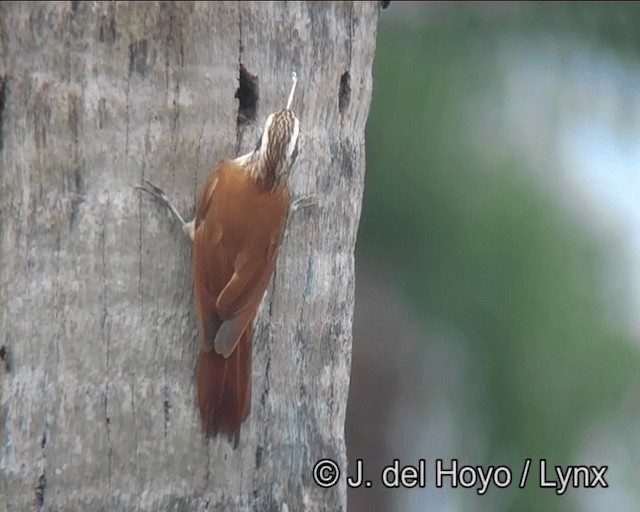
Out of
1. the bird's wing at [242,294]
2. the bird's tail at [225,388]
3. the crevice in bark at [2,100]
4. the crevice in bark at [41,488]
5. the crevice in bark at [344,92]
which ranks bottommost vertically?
the crevice in bark at [41,488]

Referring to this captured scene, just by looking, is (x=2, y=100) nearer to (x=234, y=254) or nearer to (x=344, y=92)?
(x=234, y=254)

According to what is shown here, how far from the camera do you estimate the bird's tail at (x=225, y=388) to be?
250 centimetres

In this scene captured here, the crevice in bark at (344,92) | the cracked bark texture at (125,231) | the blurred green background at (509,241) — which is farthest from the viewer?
the blurred green background at (509,241)

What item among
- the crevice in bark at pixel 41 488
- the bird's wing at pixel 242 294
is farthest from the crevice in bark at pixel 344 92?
the crevice in bark at pixel 41 488

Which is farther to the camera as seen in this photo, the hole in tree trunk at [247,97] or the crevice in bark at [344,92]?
the crevice in bark at [344,92]

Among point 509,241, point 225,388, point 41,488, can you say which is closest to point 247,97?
point 225,388

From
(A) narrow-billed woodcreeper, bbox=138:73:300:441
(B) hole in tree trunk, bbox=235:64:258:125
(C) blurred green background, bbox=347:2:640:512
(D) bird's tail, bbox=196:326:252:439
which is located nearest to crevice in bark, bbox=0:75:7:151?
(A) narrow-billed woodcreeper, bbox=138:73:300:441

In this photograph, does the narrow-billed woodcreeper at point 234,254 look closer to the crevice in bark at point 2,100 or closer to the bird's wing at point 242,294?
the bird's wing at point 242,294

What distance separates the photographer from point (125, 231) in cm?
245

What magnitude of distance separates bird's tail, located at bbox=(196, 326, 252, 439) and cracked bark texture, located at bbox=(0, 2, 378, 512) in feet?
0.09

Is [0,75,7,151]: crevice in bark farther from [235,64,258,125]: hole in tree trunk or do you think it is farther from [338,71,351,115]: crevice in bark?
[338,71,351,115]: crevice in bark

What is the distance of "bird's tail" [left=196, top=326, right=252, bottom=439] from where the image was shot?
2498 millimetres

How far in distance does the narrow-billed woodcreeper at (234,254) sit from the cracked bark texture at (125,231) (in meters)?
0.03

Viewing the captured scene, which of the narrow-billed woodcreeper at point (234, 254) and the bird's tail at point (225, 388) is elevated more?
the narrow-billed woodcreeper at point (234, 254)
